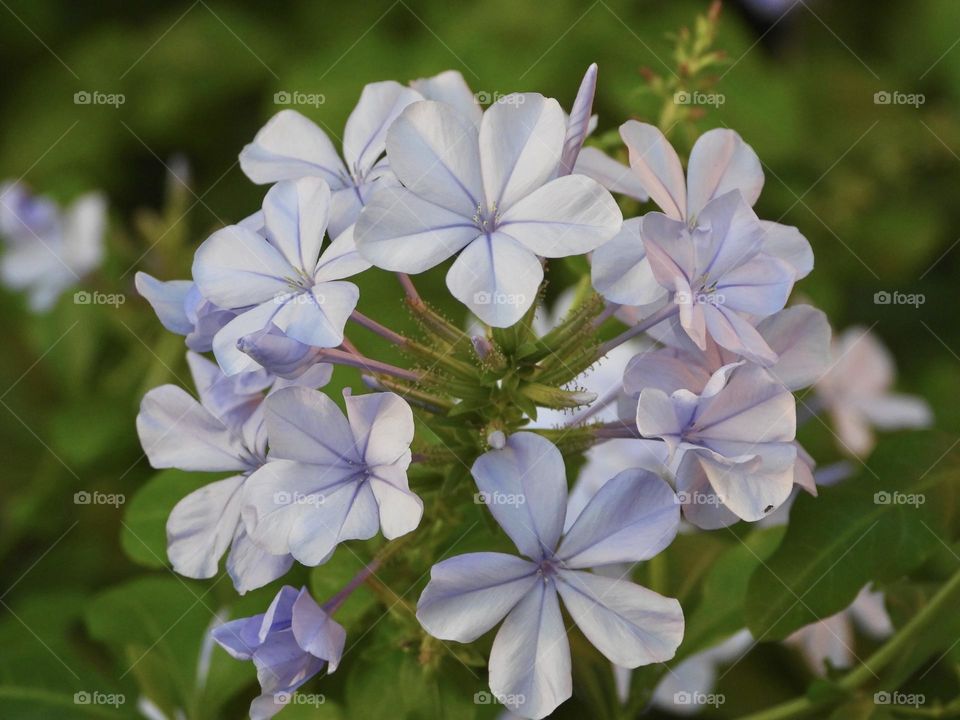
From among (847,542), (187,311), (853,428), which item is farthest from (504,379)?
(853,428)

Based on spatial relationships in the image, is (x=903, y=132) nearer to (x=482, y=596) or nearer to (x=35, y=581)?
(x=482, y=596)

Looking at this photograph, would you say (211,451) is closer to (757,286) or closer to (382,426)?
(382,426)

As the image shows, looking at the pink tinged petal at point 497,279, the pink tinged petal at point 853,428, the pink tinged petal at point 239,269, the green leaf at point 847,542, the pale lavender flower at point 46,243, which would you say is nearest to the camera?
the pink tinged petal at point 497,279

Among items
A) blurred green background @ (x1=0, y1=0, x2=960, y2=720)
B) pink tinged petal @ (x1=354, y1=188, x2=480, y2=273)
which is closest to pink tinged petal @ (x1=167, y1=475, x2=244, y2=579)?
pink tinged petal @ (x1=354, y1=188, x2=480, y2=273)

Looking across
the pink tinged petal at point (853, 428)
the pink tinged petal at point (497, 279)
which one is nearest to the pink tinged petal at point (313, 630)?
the pink tinged petal at point (497, 279)

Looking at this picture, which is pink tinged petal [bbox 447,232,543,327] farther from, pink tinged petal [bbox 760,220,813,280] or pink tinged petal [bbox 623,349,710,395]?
pink tinged petal [bbox 760,220,813,280]

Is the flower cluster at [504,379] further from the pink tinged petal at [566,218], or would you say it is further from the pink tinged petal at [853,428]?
the pink tinged petal at [853,428]

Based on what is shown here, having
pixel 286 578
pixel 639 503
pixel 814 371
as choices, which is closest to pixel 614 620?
pixel 639 503
